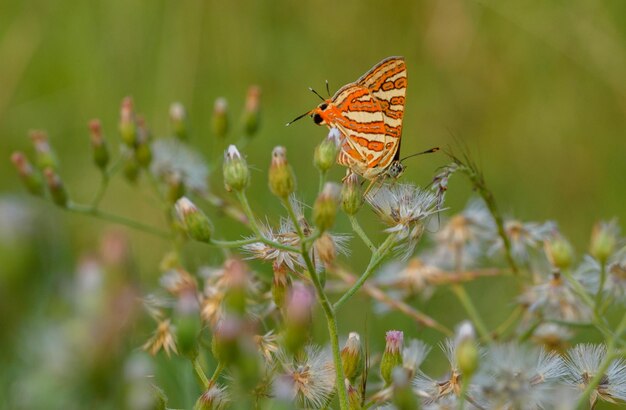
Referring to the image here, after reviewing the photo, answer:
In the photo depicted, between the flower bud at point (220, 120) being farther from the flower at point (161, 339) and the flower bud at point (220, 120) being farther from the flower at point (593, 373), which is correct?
the flower at point (593, 373)

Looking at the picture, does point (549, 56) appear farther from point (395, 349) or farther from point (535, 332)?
point (395, 349)

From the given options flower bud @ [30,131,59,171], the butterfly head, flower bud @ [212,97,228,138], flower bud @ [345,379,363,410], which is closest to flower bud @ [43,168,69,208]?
flower bud @ [30,131,59,171]

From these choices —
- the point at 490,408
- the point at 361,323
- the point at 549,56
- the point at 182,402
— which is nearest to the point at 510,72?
the point at 549,56

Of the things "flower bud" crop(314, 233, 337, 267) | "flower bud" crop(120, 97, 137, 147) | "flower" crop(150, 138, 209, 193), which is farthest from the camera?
"flower" crop(150, 138, 209, 193)

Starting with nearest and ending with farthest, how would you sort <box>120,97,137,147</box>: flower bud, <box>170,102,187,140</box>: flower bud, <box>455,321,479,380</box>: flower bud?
<box>455,321,479,380</box>: flower bud → <box>120,97,137,147</box>: flower bud → <box>170,102,187,140</box>: flower bud

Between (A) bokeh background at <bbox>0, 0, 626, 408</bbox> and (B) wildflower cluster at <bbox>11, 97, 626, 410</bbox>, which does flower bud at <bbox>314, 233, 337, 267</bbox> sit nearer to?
(B) wildflower cluster at <bbox>11, 97, 626, 410</bbox>

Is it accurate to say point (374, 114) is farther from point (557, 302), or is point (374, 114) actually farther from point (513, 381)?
point (513, 381)

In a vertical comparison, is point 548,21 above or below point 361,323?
above
